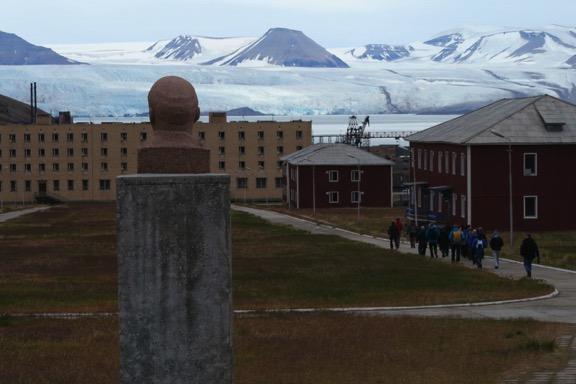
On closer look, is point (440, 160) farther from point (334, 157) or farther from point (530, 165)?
point (334, 157)

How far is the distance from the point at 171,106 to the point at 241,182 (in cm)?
11544

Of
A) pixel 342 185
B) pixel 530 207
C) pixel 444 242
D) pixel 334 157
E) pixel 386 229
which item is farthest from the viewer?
pixel 342 185

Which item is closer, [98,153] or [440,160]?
[440,160]

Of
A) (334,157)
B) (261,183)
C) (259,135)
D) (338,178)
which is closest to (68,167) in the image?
(259,135)

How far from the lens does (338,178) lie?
10019 cm

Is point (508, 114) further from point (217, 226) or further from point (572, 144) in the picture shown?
point (217, 226)

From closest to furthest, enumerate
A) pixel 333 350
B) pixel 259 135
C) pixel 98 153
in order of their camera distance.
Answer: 1. pixel 333 350
2. pixel 98 153
3. pixel 259 135

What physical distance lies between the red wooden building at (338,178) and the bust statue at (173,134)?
274ft

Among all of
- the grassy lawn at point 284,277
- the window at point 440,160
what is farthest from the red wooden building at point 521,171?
the grassy lawn at point 284,277

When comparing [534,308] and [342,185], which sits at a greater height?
[342,185]

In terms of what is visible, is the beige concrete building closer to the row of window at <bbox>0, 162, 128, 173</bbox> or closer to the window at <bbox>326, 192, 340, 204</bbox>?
the row of window at <bbox>0, 162, 128, 173</bbox>

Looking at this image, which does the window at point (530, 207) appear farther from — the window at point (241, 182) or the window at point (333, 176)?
the window at point (241, 182)

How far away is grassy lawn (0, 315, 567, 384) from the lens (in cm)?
1762

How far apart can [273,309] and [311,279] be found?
8611 millimetres
